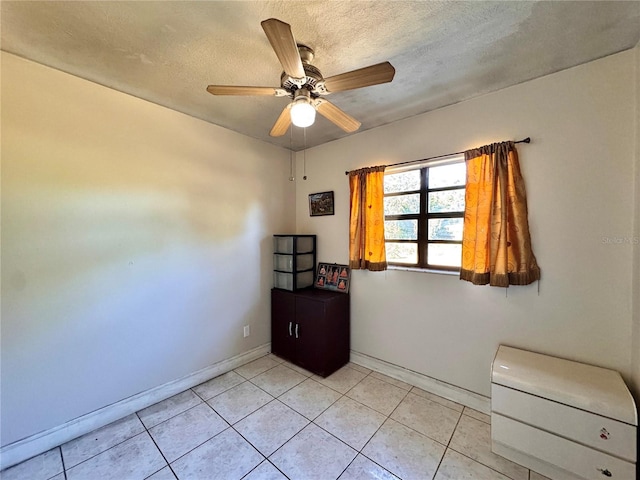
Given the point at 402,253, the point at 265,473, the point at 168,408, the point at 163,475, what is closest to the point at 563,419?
the point at 402,253

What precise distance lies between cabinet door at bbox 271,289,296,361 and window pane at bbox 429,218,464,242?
1.63 m

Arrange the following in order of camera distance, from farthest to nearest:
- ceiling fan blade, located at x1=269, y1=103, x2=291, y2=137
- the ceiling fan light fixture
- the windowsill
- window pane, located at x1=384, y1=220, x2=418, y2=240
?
window pane, located at x1=384, y1=220, x2=418, y2=240
the windowsill
ceiling fan blade, located at x1=269, y1=103, x2=291, y2=137
the ceiling fan light fixture

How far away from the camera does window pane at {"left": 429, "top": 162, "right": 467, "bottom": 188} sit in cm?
216

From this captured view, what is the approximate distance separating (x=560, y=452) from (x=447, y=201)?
5.85 ft

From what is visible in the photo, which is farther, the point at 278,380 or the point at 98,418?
the point at 278,380

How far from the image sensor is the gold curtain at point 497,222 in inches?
70.9

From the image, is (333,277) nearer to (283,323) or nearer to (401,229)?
(283,323)

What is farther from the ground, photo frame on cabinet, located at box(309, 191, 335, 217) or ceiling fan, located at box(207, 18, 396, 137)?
ceiling fan, located at box(207, 18, 396, 137)

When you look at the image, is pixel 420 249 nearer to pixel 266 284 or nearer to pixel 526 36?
pixel 526 36

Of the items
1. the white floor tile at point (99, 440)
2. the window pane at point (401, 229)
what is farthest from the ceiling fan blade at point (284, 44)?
the white floor tile at point (99, 440)

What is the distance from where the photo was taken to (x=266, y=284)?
10.1 feet

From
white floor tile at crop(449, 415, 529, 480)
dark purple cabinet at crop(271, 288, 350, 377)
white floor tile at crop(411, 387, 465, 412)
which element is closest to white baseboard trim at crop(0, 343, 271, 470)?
dark purple cabinet at crop(271, 288, 350, 377)

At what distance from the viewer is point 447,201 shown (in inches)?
88.0

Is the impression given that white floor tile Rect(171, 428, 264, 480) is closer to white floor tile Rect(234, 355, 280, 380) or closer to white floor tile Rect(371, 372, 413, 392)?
white floor tile Rect(234, 355, 280, 380)
